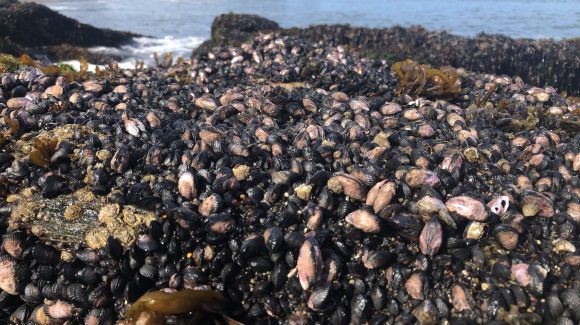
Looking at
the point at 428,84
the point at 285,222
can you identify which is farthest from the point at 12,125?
the point at 428,84

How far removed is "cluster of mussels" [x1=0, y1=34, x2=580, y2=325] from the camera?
6.88ft

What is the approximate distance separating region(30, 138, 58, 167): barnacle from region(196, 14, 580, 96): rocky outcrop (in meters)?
6.20

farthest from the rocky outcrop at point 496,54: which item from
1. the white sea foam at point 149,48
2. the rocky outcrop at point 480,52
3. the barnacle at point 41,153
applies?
the barnacle at point 41,153

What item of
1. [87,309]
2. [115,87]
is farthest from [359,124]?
[115,87]

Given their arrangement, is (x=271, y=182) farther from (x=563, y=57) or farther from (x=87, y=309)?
(x=563, y=57)

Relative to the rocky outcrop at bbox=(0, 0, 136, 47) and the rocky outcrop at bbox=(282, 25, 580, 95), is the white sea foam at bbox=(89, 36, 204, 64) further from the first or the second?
the rocky outcrop at bbox=(282, 25, 580, 95)

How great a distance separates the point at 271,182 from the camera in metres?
2.53

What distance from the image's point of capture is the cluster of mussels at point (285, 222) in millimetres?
2096

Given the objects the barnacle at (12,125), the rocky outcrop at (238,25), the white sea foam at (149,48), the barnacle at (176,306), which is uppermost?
the rocky outcrop at (238,25)

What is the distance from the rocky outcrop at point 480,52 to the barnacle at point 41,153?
6200 millimetres

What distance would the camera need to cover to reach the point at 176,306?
210cm

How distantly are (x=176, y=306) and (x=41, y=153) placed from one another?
4.59 ft

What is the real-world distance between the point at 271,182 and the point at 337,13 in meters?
21.8

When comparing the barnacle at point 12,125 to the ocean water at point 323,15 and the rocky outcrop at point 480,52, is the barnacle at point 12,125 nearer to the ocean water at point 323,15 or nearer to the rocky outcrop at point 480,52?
the rocky outcrop at point 480,52
